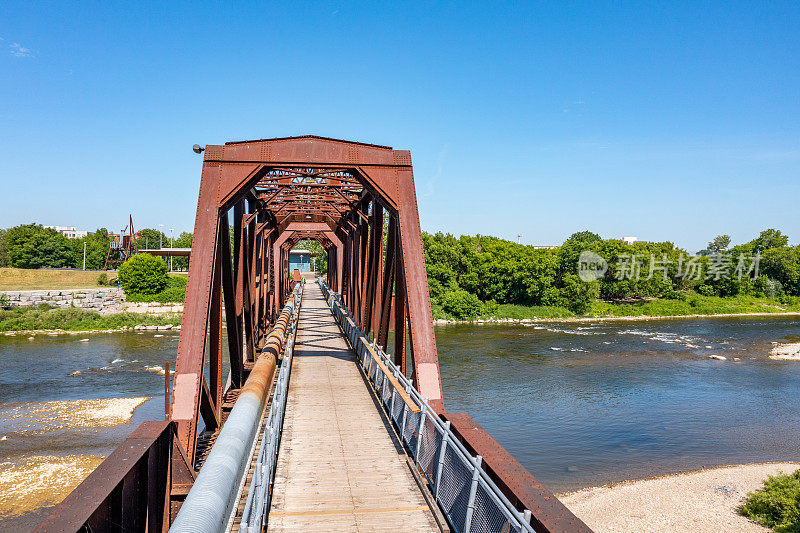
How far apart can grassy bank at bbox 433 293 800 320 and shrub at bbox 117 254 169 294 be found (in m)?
31.4

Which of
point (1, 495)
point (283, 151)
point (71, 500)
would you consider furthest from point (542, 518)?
point (1, 495)

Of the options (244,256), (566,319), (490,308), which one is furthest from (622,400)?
(490,308)

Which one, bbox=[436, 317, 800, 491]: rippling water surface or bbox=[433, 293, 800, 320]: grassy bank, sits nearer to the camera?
bbox=[436, 317, 800, 491]: rippling water surface

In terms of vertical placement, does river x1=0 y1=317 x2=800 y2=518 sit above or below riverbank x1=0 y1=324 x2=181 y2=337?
below

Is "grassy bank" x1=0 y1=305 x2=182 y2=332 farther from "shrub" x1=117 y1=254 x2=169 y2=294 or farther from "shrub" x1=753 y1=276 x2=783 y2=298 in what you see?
"shrub" x1=753 y1=276 x2=783 y2=298

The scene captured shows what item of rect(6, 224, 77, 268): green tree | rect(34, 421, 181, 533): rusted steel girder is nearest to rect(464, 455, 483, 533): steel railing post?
rect(34, 421, 181, 533): rusted steel girder

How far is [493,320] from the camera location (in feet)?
192

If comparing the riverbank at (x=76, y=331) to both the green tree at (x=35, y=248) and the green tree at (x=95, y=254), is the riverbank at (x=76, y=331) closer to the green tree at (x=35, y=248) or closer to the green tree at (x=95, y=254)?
the green tree at (x=35, y=248)

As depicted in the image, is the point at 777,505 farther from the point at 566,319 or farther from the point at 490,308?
the point at 490,308

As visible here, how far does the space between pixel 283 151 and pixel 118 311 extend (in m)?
52.4

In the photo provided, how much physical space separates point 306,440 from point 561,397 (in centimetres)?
2092

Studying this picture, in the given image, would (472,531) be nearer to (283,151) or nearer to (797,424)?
(283,151)

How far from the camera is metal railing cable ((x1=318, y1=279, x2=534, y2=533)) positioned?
461 centimetres

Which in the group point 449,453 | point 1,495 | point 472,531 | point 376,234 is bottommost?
point 1,495
